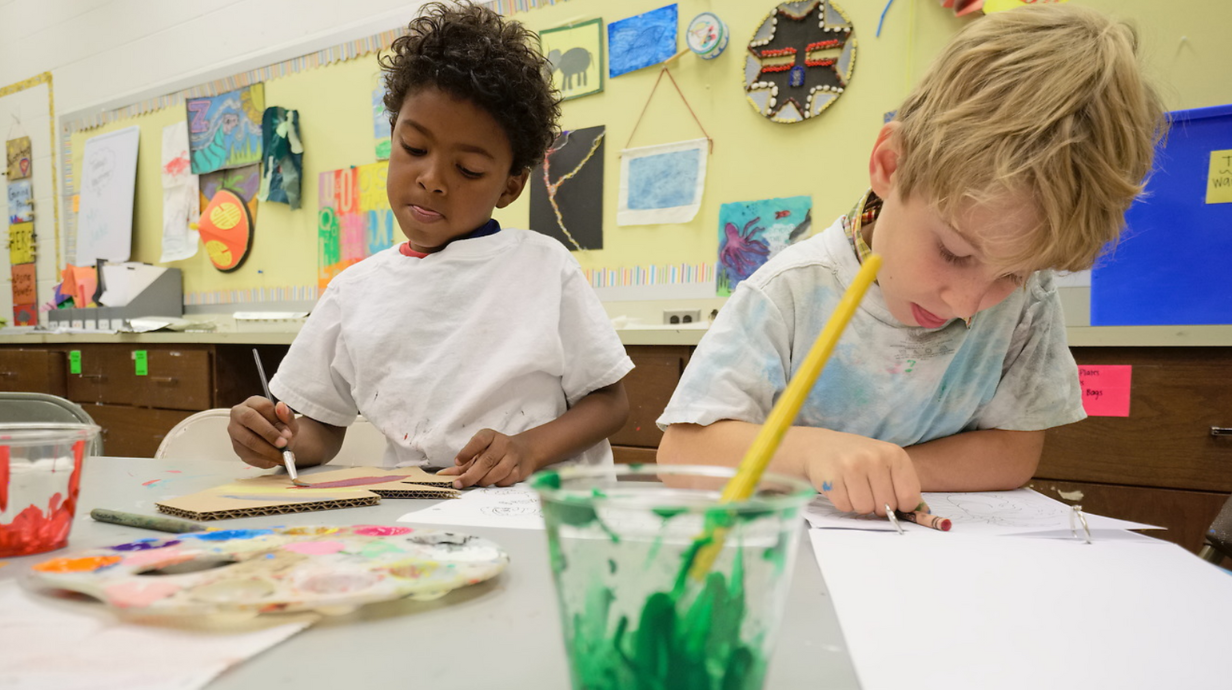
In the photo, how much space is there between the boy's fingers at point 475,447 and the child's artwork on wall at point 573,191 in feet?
4.89

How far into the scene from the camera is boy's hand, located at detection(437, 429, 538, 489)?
27.3 inches

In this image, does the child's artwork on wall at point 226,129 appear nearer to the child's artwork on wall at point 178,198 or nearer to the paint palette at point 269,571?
the child's artwork on wall at point 178,198

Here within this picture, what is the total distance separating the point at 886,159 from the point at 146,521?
65 centimetres

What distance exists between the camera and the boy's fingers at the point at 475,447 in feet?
2.34

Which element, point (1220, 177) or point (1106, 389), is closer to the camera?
point (1106, 389)

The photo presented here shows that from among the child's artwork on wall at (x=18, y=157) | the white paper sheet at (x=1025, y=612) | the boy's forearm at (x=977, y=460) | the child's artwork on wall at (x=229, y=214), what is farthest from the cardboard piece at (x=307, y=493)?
the child's artwork on wall at (x=18, y=157)

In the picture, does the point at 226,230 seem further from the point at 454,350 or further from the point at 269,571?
the point at 269,571

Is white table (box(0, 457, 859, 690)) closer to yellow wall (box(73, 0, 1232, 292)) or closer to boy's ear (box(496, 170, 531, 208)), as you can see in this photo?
boy's ear (box(496, 170, 531, 208))

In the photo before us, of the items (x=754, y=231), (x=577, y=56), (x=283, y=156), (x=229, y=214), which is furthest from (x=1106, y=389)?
(x=229, y=214)

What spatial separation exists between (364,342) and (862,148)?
4.51 feet

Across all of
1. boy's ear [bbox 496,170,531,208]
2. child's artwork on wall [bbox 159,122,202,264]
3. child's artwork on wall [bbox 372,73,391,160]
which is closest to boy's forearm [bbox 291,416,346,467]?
boy's ear [bbox 496,170,531,208]

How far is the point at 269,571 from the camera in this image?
1.13ft

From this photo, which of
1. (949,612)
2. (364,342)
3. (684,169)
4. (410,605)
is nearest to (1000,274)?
(949,612)

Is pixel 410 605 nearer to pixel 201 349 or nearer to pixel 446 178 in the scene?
pixel 446 178
